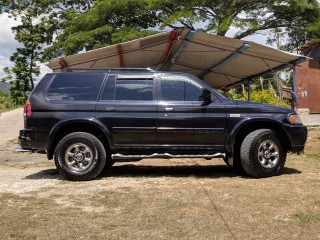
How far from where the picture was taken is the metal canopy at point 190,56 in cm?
863

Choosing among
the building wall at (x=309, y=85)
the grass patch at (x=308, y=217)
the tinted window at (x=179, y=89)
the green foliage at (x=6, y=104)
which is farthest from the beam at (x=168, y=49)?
the green foliage at (x=6, y=104)

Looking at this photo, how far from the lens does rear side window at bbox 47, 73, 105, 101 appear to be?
22.5ft

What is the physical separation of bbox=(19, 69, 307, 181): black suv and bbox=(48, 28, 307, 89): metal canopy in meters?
2.00

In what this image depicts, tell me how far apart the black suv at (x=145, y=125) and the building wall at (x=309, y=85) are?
39.9ft

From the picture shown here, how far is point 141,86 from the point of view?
694cm

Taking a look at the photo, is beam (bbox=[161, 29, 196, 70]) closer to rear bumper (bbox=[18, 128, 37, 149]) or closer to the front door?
the front door

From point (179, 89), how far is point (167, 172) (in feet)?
5.49

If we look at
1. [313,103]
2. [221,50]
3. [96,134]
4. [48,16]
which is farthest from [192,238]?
[48,16]

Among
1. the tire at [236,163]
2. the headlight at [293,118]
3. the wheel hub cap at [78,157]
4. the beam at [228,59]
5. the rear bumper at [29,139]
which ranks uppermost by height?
the beam at [228,59]

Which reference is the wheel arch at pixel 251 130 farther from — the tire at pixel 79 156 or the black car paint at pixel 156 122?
the tire at pixel 79 156

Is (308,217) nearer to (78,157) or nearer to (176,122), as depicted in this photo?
(176,122)

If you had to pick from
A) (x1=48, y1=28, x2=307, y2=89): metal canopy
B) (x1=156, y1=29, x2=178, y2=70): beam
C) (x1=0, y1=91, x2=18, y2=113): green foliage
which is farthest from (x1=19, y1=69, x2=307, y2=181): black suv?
(x1=0, y1=91, x2=18, y2=113): green foliage

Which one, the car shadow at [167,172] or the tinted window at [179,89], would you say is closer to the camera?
the tinted window at [179,89]

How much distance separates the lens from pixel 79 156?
6.65 meters
